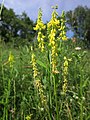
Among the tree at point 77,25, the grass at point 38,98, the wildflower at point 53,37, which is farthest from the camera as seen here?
the tree at point 77,25

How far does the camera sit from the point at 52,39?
1864mm

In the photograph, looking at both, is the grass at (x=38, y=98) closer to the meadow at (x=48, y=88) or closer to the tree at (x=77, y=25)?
the meadow at (x=48, y=88)

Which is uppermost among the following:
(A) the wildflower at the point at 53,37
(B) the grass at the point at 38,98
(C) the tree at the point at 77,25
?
(C) the tree at the point at 77,25

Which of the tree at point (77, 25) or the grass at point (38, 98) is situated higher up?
the tree at point (77, 25)

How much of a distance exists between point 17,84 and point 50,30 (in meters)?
1.64

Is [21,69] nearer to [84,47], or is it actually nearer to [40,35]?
[40,35]

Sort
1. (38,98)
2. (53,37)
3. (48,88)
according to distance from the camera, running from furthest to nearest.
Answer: (48,88), (38,98), (53,37)

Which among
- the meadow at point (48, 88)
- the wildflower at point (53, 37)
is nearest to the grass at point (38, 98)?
the meadow at point (48, 88)

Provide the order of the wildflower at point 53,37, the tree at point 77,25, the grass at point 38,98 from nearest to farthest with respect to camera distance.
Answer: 1. the wildflower at point 53,37
2. the grass at point 38,98
3. the tree at point 77,25

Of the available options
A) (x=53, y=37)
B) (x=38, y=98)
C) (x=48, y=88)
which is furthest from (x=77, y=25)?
(x=53, y=37)

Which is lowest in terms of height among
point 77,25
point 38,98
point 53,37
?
point 38,98

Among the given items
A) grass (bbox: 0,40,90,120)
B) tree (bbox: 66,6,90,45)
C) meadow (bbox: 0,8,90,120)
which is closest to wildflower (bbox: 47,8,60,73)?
meadow (bbox: 0,8,90,120)

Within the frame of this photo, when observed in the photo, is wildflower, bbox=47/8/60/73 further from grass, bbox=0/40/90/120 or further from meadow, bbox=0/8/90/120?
grass, bbox=0/40/90/120

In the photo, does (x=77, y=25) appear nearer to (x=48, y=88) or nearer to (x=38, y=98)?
(x=48, y=88)
